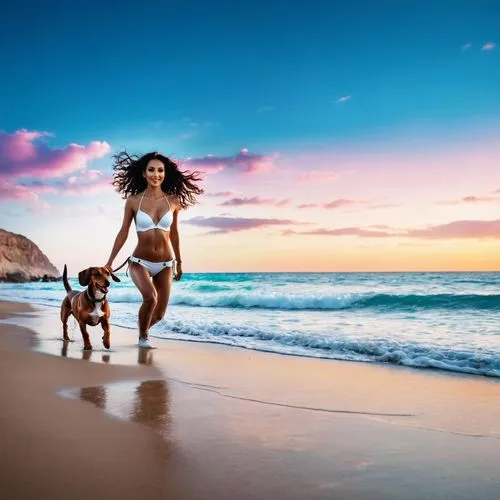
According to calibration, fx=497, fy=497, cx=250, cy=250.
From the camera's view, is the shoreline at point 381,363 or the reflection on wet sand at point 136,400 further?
the shoreline at point 381,363

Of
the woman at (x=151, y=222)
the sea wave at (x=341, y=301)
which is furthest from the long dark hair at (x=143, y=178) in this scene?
the sea wave at (x=341, y=301)

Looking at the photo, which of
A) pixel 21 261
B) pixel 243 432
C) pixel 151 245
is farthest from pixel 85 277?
pixel 21 261

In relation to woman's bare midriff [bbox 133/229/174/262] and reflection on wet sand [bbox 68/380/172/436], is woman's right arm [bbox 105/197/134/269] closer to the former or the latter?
woman's bare midriff [bbox 133/229/174/262]

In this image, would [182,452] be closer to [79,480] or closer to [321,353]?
[79,480]

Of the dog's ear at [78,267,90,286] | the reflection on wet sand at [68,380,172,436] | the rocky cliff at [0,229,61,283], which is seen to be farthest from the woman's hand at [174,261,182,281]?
the rocky cliff at [0,229,61,283]

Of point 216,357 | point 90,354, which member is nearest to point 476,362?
point 216,357

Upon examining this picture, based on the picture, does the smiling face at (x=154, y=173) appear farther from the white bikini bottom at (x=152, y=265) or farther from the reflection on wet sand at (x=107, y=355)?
the reflection on wet sand at (x=107, y=355)

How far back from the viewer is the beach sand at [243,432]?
2.07 metres

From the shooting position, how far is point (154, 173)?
6637mm

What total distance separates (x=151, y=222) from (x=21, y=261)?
78288 millimetres

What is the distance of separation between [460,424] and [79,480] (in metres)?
2.31

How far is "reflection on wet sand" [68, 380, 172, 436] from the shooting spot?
3027mm

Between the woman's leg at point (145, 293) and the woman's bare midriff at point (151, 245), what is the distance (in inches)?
6.5

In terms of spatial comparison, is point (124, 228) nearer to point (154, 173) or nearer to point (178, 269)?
point (154, 173)
